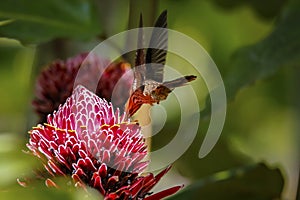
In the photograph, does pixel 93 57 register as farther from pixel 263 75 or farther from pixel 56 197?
pixel 56 197

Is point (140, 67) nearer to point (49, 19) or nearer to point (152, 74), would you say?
point (152, 74)

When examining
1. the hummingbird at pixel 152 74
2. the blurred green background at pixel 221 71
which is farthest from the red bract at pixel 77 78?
the hummingbird at pixel 152 74

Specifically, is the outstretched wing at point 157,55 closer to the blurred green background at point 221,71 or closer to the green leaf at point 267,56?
the blurred green background at point 221,71

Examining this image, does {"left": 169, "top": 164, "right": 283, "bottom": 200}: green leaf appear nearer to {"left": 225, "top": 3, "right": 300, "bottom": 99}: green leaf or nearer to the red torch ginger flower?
{"left": 225, "top": 3, "right": 300, "bottom": 99}: green leaf

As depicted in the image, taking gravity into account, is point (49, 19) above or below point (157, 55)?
above

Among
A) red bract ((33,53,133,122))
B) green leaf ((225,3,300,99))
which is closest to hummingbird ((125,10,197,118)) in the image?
red bract ((33,53,133,122))

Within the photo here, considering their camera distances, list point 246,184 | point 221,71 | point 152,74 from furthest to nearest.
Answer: point 221,71 < point 246,184 < point 152,74

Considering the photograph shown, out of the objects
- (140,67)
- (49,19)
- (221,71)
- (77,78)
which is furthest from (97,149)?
(221,71)
